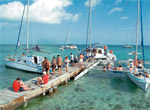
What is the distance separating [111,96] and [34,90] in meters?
5.48

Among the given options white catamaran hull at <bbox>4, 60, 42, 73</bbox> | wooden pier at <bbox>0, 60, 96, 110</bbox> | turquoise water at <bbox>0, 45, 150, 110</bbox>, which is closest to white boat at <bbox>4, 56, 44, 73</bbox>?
white catamaran hull at <bbox>4, 60, 42, 73</bbox>

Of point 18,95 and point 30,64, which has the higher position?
point 30,64

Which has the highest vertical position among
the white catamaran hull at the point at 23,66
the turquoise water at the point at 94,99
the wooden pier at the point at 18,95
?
the white catamaran hull at the point at 23,66

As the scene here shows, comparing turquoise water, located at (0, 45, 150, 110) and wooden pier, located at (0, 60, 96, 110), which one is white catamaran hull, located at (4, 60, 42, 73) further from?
wooden pier, located at (0, 60, 96, 110)

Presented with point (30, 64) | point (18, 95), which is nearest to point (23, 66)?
point (30, 64)

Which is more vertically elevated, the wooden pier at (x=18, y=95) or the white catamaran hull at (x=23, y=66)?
the white catamaran hull at (x=23, y=66)

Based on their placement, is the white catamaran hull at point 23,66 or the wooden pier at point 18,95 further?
the white catamaran hull at point 23,66

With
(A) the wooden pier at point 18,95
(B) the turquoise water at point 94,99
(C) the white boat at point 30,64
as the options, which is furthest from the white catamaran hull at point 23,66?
(A) the wooden pier at point 18,95

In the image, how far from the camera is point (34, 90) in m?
8.02

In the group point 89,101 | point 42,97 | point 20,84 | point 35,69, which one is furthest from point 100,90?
point 35,69

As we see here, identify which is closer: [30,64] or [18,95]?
[18,95]

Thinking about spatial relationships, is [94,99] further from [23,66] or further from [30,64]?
[23,66]

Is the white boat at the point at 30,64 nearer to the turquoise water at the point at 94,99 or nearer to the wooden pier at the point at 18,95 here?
the turquoise water at the point at 94,99

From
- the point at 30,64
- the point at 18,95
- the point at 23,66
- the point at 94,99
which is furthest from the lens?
the point at 23,66
